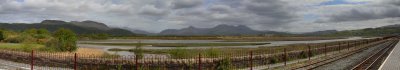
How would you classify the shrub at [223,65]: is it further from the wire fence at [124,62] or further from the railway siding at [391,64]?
the railway siding at [391,64]

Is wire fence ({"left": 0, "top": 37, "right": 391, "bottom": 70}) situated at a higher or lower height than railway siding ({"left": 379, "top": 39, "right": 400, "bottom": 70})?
higher

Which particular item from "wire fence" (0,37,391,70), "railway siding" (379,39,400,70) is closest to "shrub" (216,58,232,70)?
"wire fence" (0,37,391,70)

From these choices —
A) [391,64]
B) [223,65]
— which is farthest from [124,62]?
[391,64]

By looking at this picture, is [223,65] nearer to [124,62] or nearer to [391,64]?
[124,62]

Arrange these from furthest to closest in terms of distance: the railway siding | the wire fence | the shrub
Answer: the railway siding → the wire fence → the shrub

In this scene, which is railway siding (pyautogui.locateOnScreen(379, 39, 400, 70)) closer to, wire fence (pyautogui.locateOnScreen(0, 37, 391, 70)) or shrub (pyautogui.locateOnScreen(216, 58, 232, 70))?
wire fence (pyautogui.locateOnScreen(0, 37, 391, 70))

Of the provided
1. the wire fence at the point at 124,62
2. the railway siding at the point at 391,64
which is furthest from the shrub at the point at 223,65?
the railway siding at the point at 391,64

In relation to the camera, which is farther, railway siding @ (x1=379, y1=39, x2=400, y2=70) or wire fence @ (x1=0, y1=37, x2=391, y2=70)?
railway siding @ (x1=379, y1=39, x2=400, y2=70)

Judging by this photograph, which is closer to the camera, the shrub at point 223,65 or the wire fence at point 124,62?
the shrub at point 223,65

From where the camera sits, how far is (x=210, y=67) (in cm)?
2450

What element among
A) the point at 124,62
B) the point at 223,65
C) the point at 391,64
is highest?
the point at 124,62

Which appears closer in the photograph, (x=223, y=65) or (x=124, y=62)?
(x=223, y=65)

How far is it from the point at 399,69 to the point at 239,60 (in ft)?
36.5

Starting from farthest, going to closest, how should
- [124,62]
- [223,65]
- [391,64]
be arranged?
[391,64] → [124,62] → [223,65]
